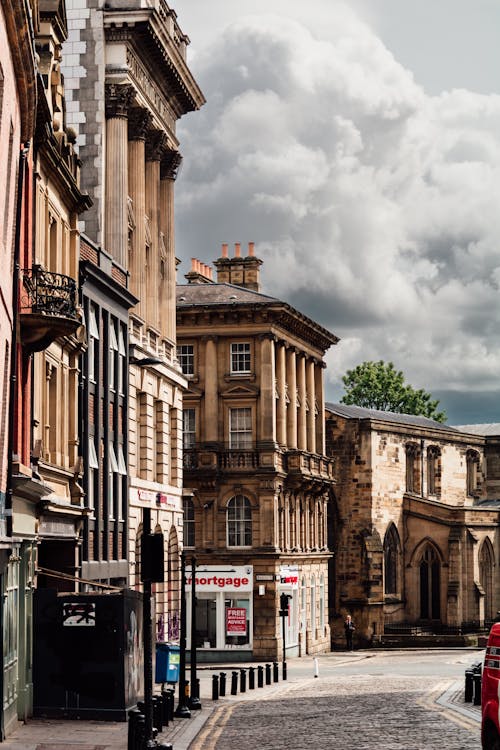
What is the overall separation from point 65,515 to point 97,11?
2278 centimetres

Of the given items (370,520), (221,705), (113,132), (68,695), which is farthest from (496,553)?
(68,695)

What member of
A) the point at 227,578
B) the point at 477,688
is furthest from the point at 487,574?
the point at 477,688

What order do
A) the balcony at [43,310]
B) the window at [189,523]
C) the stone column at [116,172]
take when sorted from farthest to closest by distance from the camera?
the window at [189,523], the stone column at [116,172], the balcony at [43,310]

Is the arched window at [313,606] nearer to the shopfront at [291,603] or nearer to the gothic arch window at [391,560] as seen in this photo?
the shopfront at [291,603]

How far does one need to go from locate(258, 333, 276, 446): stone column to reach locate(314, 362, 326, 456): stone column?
1082cm

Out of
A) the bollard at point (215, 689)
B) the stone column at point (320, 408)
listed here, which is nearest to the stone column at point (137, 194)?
the bollard at point (215, 689)

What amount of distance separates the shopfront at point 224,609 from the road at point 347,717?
14464 mm

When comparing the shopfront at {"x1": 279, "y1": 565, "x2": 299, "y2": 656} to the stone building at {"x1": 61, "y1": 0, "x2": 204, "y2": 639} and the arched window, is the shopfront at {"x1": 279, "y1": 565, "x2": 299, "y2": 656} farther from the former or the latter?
the stone building at {"x1": 61, "y1": 0, "x2": 204, "y2": 639}

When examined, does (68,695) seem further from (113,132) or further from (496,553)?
(496,553)

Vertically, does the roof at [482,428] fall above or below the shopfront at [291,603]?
above

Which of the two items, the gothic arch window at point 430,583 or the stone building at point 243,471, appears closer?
the stone building at point 243,471

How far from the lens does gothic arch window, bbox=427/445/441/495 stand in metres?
98.9

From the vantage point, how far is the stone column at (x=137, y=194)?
53875 millimetres

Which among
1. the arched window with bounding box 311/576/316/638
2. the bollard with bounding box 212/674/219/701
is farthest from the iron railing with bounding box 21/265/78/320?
the arched window with bounding box 311/576/316/638
